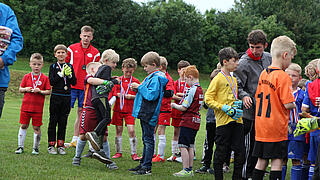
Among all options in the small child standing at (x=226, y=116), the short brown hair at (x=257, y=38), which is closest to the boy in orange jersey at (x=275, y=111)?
the small child standing at (x=226, y=116)

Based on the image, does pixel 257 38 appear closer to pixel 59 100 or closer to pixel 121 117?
pixel 121 117

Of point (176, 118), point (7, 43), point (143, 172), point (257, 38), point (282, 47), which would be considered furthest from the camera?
point (176, 118)

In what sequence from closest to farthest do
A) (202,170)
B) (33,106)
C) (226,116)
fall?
(226,116), (202,170), (33,106)

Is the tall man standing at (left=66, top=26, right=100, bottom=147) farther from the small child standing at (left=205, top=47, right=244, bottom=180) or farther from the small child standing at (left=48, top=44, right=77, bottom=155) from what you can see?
the small child standing at (left=205, top=47, right=244, bottom=180)

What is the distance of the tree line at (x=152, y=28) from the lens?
47.0 metres

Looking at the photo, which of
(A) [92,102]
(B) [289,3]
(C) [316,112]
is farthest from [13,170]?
(B) [289,3]

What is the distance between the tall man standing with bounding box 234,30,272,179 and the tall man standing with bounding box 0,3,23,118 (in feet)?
11.2

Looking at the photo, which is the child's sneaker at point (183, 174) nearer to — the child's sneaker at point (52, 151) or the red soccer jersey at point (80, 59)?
the child's sneaker at point (52, 151)

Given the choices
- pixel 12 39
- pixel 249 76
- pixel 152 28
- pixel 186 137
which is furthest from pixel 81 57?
pixel 152 28

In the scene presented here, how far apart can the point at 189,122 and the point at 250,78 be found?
1.43 metres

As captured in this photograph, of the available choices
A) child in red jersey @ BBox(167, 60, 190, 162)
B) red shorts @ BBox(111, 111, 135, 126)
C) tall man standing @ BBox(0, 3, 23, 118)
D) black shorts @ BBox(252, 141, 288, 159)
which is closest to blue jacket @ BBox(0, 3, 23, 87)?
tall man standing @ BBox(0, 3, 23, 118)

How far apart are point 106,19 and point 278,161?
47697 millimetres

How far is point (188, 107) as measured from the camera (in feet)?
22.0

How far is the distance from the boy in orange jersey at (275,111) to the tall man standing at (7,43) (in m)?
3.31
